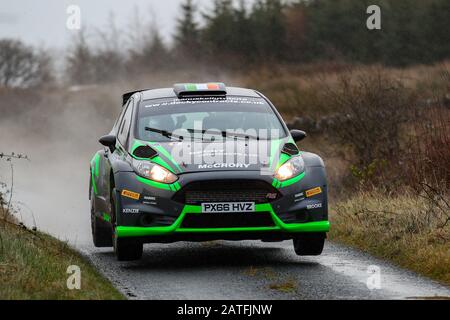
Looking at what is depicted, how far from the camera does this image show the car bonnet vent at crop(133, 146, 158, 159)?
1066 centimetres

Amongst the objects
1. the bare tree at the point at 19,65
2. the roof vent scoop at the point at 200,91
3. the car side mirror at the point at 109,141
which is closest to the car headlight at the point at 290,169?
the roof vent scoop at the point at 200,91

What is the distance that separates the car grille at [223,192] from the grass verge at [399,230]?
162 centimetres

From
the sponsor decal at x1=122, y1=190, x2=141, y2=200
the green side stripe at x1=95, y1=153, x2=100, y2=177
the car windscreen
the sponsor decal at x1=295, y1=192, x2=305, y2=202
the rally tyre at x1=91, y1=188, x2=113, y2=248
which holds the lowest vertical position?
the rally tyre at x1=91, y1=188, x2=113, y2=248

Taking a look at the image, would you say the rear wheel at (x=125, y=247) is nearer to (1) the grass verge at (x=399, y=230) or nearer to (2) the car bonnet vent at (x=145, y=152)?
(2) the car bonnet vent at (x=145, y=152)

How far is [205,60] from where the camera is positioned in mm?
46531

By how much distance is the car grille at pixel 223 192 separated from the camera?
33.6ft

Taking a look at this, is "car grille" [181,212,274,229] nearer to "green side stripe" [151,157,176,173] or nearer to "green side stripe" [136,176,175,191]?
"green side stripe" [136,176,175,191]

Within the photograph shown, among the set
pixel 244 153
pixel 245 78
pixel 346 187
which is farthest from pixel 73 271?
pixel 245 78

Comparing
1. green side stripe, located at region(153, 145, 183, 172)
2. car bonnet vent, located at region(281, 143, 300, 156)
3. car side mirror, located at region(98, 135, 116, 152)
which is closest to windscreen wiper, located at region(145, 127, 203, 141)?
green side stripe, located at region(153, 145, 183, 172)

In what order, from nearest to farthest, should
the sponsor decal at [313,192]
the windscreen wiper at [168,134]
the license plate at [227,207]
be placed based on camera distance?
the license plate at [227,207]
the sponsor decal at [313,192]
the windscreen wiper at [168,134]

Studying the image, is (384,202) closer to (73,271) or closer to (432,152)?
(432,152)

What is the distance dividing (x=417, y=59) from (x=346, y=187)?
2366cm

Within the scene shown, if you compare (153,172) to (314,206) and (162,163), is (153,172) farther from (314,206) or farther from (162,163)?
(314,206)

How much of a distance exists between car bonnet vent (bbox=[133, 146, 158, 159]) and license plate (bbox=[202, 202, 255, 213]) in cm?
79
